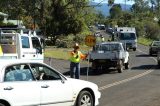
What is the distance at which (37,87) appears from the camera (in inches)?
491

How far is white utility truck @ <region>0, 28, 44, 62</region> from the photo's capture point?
24234 millimetres

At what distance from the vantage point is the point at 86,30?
2753 inches

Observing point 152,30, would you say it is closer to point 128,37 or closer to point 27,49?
point 128,37

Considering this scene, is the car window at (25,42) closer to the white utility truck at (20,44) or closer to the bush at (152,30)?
the white utility truck at (20,44)

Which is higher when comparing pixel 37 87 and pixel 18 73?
pixel 18 73

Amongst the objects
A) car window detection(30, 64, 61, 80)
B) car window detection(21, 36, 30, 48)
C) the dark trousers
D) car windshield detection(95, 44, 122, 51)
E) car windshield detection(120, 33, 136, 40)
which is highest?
car window detection(21, 36, 30, 48)

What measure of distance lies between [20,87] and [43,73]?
112cm

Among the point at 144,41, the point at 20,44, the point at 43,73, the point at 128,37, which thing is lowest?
the point at 144,41

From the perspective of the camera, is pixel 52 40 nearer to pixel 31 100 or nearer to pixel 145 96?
pixel 145 96

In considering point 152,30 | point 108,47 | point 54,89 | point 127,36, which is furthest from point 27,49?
point 152,30

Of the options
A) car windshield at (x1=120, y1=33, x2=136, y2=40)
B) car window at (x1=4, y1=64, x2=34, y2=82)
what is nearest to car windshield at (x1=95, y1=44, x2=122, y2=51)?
car window at (x1=4, y1=64, x2=34, y2=82)

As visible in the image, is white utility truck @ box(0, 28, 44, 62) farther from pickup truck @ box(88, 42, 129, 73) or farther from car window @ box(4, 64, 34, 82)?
car window @ box(4, 64, 34, 82)

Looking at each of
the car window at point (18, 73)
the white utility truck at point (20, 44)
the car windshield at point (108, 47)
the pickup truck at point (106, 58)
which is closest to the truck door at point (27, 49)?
the white utility truck at point (20, 44)

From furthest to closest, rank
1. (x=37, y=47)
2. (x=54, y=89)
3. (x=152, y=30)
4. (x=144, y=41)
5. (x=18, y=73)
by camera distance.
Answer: (x=152, y=30), (x=144, y=41), (x=37, y=47), (x=54, y=89), (x=18, y=73)
